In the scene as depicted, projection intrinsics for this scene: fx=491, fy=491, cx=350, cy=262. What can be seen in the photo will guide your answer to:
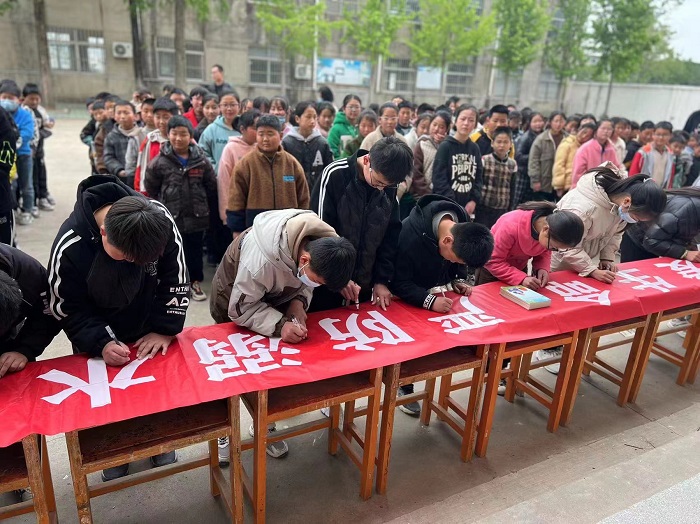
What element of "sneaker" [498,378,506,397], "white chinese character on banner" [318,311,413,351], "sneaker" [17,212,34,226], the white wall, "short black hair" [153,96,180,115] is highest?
the white wall

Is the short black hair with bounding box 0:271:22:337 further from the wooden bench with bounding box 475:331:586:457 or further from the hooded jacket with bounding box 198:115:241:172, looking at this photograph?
the hooded jacket with bounding box 198:115:241:172

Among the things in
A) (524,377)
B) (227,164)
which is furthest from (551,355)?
(227,164)

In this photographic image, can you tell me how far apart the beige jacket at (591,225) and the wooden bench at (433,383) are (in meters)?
1.06

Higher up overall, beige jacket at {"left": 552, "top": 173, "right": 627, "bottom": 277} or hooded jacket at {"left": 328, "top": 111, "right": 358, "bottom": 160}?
hooded jacket at {"left": 328, "top": 111, "right": 358, "bottom": 160}

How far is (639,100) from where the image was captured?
17.6 m

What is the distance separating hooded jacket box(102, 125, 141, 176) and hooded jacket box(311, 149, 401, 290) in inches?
106

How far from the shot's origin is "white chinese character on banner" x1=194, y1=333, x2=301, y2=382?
170 centimetres

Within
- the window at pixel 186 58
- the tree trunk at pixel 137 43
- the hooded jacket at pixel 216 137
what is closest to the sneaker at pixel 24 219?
the hooded jacket at pixel 216 137

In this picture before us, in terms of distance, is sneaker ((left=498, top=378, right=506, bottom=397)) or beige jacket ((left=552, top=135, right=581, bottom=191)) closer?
sneaker ((left=498, top=378, right=506, bottom=397))

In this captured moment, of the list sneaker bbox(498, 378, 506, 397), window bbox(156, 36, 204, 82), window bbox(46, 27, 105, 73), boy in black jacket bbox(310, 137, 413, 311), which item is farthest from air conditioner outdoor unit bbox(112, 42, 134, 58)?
sneaker bbox(498, 378, 506, 397)

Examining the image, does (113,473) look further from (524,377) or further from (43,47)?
(43,47)

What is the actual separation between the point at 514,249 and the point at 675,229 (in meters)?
1.44

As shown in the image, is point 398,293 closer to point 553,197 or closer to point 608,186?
point 608,186

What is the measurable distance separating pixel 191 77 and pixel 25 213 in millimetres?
12989
